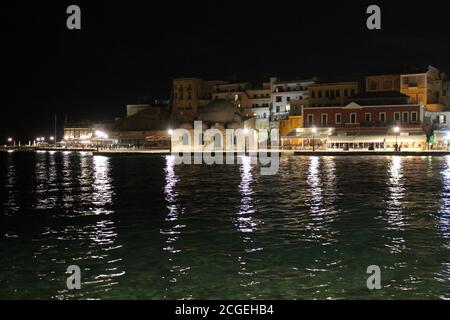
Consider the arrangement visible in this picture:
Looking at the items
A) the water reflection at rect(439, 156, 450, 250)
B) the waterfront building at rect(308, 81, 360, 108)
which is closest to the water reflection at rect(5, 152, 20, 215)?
the water reflection at rect(439, 156, 450, 250)

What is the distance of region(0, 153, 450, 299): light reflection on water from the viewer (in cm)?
1080

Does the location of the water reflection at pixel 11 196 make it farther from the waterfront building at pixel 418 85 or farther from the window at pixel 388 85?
the window at pixel 388 85

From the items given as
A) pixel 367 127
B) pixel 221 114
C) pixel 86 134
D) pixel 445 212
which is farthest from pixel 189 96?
pixel 445 212

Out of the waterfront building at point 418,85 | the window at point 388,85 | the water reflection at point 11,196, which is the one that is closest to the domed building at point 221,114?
the waterfront building at point 418,85

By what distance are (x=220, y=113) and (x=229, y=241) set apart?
234 ft

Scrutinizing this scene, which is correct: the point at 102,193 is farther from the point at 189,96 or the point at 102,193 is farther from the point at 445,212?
the point at 189,96

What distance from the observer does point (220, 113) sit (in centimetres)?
8556

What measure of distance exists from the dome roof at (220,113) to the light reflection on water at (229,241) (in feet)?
187

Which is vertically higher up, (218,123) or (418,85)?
(418,85)

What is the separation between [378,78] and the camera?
75375mm

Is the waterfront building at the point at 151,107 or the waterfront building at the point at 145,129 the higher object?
the waterfront building at the point at 151,107

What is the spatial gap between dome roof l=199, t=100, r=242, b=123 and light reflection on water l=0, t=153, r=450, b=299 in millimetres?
57112

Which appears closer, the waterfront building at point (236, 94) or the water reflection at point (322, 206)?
the water reflection at point (322, 206)

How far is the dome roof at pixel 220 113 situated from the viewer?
8538cm
